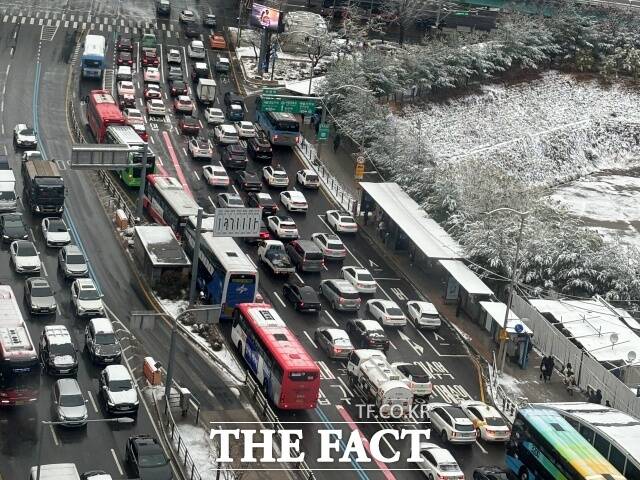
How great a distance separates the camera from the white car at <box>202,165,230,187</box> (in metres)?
92.6

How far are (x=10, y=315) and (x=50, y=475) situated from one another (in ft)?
47.5

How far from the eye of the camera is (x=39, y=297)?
70875 mm

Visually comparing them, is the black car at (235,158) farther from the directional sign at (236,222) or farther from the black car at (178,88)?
the directional sign at (236,222)

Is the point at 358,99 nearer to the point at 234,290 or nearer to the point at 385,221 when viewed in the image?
the point at 385,221

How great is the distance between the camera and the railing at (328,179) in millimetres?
93938

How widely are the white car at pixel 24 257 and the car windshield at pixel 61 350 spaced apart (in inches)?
475

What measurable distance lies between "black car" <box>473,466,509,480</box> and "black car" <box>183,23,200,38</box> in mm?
A: 76651

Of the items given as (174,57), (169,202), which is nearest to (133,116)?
Answer: (174,57)

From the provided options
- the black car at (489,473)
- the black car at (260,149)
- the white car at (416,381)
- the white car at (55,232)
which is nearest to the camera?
the black car at (489,473)

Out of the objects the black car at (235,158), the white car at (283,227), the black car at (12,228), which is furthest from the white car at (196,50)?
the black car at (12,228)

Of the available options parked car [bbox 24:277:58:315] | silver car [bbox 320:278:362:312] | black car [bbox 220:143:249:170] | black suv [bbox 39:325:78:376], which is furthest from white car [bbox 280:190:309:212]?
black suv [bbox 39:325:78:376]

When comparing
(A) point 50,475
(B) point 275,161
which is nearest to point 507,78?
(B) point 275,161

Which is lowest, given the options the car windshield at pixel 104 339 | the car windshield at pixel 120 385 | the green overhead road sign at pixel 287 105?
the car windshield at pixel 120 385

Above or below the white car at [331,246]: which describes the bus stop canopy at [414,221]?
above
